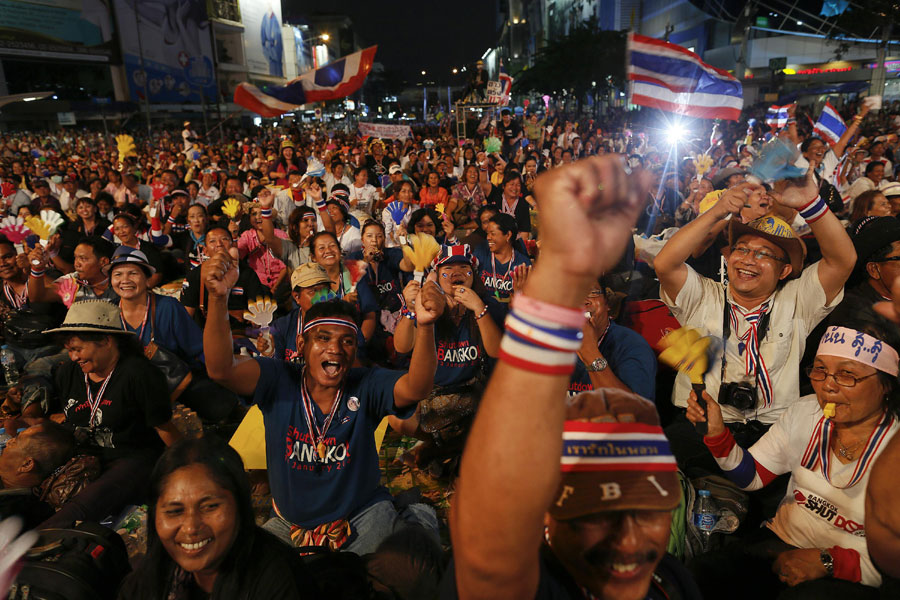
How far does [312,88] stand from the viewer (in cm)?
1370

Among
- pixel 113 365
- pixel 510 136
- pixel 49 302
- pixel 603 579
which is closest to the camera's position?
pixel 603 579

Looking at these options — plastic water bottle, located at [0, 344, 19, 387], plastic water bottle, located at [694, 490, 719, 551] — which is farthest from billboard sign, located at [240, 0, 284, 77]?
plastic water bottle, located at [694, 490, 719, 551]

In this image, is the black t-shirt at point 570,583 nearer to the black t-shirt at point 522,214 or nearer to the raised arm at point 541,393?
the raised arm at point 541,393

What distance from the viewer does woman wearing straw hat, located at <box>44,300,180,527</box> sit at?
3.38m

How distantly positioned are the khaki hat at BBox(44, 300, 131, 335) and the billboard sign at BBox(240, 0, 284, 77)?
208 ft

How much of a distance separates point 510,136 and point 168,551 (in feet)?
70.7

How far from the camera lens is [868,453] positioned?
7.98ft

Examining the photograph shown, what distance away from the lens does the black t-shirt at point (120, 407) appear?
3.46m

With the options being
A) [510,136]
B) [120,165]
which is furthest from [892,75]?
[120,165]

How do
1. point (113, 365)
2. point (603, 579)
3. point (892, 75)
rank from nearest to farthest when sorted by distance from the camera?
point (603, 579)
point (113, 365)
point (892, 75)

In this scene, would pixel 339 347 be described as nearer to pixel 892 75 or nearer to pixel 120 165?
pixel 120 165

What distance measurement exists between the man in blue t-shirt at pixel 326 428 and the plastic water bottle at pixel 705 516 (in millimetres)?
1636

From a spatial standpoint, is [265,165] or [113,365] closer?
[113,365]

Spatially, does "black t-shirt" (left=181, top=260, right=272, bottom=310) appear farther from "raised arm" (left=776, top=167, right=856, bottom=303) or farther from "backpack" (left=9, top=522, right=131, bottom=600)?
"raised arm" (left=776, top=167, right=856, bottom=303)
